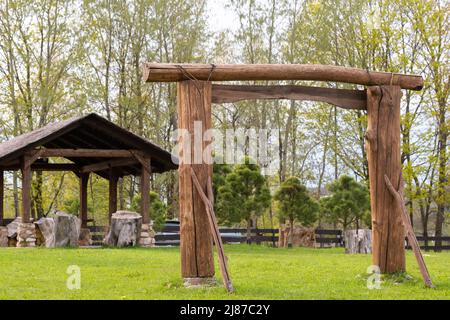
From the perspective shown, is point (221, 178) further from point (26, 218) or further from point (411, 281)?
point (411, 281)

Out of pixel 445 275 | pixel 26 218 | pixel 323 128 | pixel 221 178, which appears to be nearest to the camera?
pixel 445 275

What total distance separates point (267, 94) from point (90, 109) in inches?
925

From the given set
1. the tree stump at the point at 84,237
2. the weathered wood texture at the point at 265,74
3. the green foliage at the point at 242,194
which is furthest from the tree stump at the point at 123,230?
the weathered wood texture at the point at 265,74

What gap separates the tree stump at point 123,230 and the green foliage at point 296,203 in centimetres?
641

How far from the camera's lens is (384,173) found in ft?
33.7

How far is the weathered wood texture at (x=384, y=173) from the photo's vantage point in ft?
33.6

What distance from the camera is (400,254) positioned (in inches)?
405

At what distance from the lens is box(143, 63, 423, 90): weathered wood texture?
374 inches

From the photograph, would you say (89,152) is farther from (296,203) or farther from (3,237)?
(296,203)

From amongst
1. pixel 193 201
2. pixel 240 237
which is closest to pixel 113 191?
pixel 240 237

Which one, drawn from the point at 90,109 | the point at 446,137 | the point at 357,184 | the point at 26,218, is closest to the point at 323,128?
the point at 446,137

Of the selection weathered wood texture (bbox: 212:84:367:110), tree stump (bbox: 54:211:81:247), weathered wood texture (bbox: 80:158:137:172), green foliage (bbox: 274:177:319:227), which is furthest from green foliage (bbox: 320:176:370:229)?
weathered wood texture (bbox: 212:84:367:110)

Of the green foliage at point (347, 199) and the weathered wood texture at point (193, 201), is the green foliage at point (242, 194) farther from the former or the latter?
the weathered wood texture at point (193, 201)

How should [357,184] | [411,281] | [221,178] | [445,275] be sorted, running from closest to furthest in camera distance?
[411,281]
[445,275]
[357,184]
[221,178]
